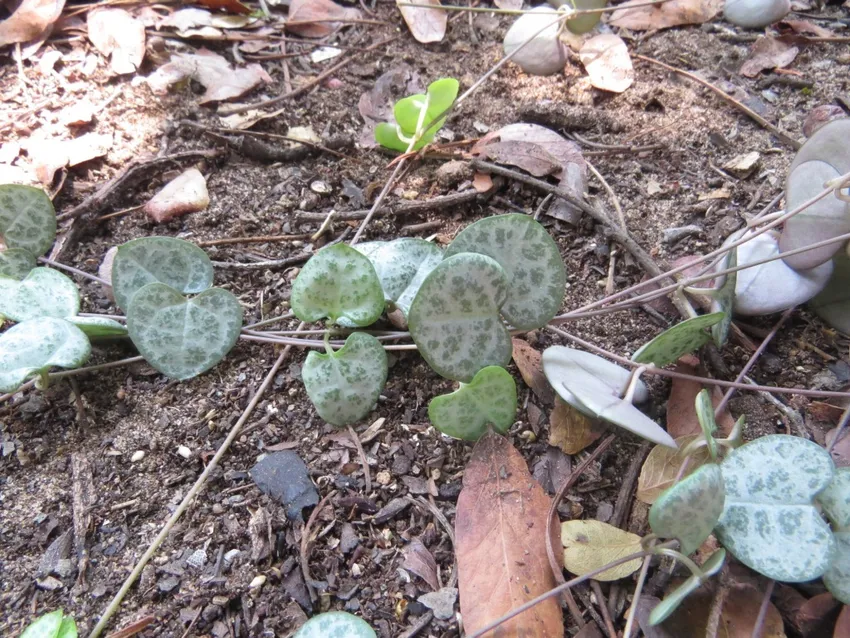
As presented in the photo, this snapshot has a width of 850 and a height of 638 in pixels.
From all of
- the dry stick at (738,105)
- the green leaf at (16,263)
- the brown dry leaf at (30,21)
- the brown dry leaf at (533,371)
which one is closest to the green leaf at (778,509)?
the brown dry leaf at (533,371)

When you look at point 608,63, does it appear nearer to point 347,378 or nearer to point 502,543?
point 347,378

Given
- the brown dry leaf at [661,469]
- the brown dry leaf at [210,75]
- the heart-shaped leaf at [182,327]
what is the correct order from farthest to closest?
the brown dry leaf at [210,75] < the heart-shaped leaf at [182,327] < the brown dry leaf at [661,469]

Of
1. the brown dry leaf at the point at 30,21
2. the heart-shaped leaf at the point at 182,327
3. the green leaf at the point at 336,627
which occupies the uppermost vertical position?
the brown dry leaf at the point at 30,21

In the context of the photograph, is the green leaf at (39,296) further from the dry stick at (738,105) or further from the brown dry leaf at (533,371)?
the dry stick at (738,105)

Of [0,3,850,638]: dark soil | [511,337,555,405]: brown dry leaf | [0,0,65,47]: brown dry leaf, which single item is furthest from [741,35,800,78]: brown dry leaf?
[0,0,65,47]: brown dry leaf

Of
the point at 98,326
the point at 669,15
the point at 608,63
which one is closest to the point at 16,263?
the point at 98,326

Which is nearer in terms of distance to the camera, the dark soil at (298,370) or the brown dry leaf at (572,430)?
the dark soil at (298,370)
